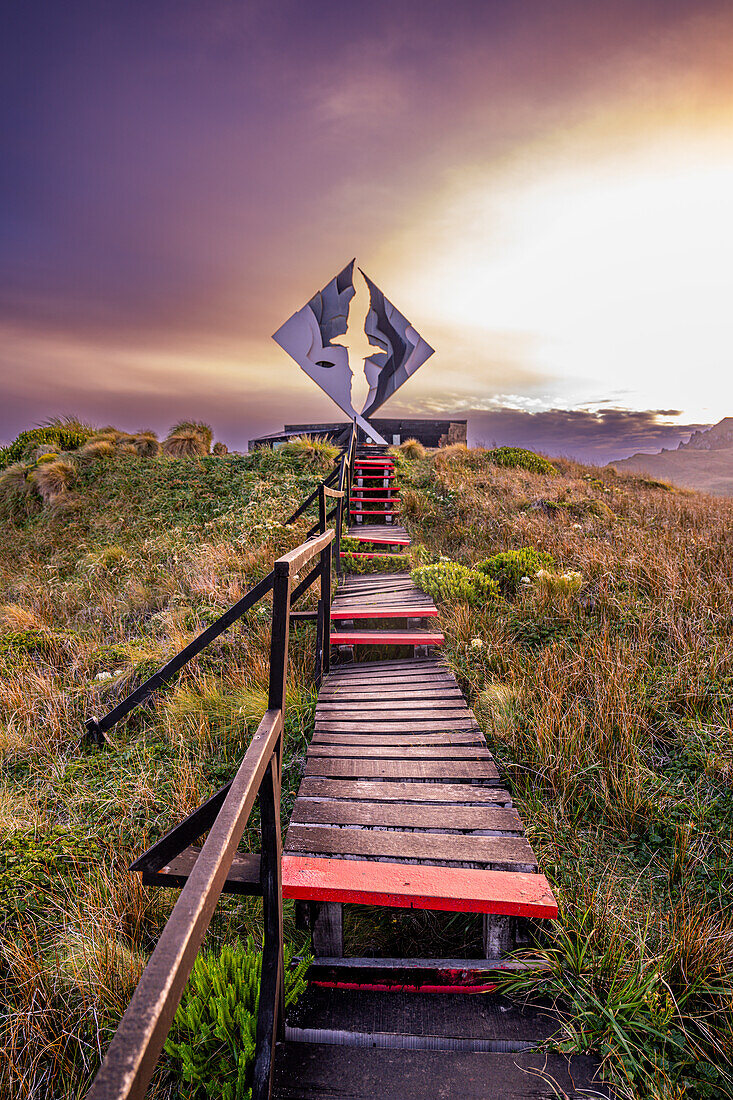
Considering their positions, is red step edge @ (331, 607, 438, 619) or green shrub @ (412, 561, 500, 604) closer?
red step edge @ (331, 607, 438, 619)

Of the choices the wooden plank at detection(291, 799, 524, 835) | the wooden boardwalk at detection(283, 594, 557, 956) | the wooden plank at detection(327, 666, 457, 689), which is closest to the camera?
the wooden boardwalk at detection(283, 594, 557, 956)

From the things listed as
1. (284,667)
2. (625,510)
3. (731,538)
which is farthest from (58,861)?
(625,510)

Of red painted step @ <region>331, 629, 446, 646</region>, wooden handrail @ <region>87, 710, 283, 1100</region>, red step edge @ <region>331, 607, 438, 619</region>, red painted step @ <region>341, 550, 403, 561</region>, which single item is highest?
wooden handrail @ <region>87, 710, 283, 1100</region>

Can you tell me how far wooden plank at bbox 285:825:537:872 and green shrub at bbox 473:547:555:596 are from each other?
3761mm

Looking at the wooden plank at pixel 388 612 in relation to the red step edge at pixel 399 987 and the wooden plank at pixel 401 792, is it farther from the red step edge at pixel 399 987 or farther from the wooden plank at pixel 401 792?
the red step edge at pixel 399 987

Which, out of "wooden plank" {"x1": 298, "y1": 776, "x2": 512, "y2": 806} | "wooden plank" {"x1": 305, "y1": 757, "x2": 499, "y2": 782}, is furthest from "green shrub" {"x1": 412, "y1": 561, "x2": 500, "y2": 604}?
"wooden plank" {"x1": 298, "y1": 776, "x2": 512, "y2": 806}

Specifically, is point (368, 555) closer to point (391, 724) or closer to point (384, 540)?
point (384, 540)

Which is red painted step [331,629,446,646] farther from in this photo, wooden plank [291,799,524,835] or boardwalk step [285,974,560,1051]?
boardwalk step [285,974,560,1051]

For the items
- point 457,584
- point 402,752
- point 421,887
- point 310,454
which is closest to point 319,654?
point 402,752

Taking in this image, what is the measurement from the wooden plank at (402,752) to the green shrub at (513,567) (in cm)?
303

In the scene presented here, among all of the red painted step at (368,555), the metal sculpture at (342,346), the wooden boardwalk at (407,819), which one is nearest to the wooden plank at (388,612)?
the wooden boardwalk at (407,819)

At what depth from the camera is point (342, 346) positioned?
16.3m

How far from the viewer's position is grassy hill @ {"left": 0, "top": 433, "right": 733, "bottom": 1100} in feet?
6.15

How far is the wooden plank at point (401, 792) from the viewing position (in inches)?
99.2
